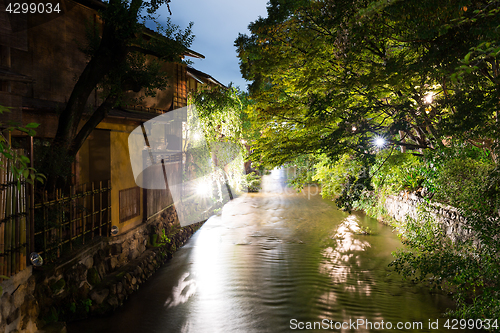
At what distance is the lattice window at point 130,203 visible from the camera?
915 centimetres

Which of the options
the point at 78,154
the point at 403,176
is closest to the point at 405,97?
the point at 403,176

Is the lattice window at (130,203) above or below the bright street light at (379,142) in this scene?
below

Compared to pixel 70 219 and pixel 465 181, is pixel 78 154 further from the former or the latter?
pixel 465 181

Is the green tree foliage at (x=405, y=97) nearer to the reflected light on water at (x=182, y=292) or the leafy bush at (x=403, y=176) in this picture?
the leafy bush at (x=403, y=176)

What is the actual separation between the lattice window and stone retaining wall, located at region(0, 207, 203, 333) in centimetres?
54

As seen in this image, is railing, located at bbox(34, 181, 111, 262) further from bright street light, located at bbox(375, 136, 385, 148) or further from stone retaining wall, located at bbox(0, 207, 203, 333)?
bright street light, located at bbox(375, 136, 385, 148)

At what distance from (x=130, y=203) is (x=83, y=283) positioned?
335 cm

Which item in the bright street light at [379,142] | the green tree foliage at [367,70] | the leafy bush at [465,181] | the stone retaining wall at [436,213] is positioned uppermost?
the green tree foliage at [367,70]

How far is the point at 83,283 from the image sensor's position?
6715 millimetres

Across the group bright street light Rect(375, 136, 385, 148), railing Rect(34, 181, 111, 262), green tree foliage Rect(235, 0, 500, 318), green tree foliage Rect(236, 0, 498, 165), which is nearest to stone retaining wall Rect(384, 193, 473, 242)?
green tree foliage Rect(235, 0, 500, 318)

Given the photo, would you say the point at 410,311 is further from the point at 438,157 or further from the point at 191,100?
the point at 191,100

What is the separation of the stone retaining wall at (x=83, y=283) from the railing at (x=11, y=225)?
25 cm

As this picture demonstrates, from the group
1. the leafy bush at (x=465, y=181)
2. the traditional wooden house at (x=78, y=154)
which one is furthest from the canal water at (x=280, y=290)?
the leafy bush at (x=465, y=181)

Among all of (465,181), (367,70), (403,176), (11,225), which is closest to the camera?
(11,225)
